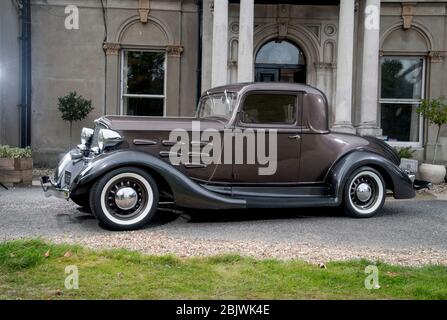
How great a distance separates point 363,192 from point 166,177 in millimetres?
2611

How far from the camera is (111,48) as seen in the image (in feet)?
45.8

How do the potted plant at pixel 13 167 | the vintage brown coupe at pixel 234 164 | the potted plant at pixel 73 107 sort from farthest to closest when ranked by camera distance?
the potted plant at pixel 73 107 < the potted plant at pixel 13 167 < the vintage brown coupe at pixel 234 164

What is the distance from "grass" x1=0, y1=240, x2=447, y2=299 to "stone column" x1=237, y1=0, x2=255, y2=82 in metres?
6.98

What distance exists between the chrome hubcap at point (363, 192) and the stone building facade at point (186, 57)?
6.51 metres

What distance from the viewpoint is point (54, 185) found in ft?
21.1

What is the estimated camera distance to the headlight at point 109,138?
605cm

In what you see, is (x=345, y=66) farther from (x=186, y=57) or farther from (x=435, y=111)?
(x=186, y=57)

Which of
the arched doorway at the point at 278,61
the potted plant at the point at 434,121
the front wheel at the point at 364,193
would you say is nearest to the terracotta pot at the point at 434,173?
the potted plant at the point at 434,121

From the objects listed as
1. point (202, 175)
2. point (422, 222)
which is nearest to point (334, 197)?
point (422, 222)

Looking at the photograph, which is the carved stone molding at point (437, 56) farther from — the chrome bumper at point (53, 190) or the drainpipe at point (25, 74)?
the chrome bumper at point (53, 190)

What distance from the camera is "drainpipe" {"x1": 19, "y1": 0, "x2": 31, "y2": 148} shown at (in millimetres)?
13742

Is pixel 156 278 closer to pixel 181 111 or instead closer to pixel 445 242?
pixel 445 242
